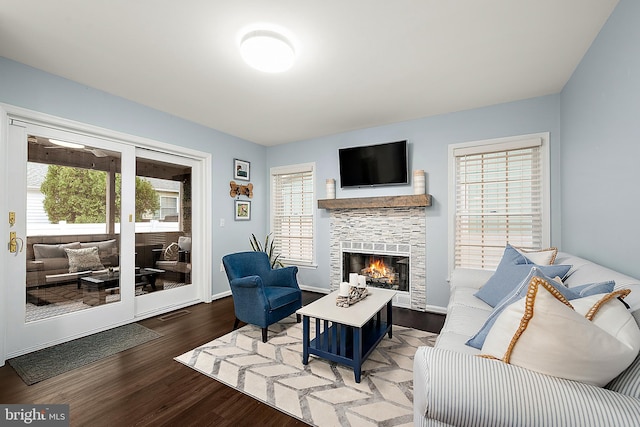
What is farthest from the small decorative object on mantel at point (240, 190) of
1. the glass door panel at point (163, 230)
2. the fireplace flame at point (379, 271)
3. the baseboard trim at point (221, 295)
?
the fireplace flame at point (379, 271)

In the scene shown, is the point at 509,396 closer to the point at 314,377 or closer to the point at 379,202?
the point at 314,377

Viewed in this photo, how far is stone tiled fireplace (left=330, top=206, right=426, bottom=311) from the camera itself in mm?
3691

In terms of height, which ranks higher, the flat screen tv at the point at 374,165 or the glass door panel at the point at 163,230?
the flat screen tv at the point at 374,165

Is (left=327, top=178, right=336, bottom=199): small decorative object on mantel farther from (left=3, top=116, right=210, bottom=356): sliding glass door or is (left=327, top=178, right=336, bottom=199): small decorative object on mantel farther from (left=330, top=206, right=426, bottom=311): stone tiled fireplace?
(left=3, top=116, right=210, bottom=356): sliding glass door

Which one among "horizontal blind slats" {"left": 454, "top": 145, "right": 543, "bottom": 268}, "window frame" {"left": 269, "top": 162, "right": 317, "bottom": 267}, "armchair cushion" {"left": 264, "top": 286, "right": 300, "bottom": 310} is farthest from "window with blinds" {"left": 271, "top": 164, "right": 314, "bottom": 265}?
"horizontal blind slats" {"left": 454, "top": 145, "right": 543, "bottom": 268}

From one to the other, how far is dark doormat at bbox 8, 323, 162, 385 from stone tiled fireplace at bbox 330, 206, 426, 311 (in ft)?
8.53

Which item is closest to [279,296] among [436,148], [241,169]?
[241,169]

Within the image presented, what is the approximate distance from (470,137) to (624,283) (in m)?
2.44

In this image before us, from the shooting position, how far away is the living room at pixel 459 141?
5.70ft

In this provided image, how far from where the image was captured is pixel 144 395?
6.25ft

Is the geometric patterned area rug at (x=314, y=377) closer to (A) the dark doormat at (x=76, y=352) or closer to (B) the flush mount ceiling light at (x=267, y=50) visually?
(A) the dark doormat at (x=76, y=352)

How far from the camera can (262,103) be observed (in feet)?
10.5

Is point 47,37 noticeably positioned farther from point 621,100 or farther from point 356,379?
point 621,100

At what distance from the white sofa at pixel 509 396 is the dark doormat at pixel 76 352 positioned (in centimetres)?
267
